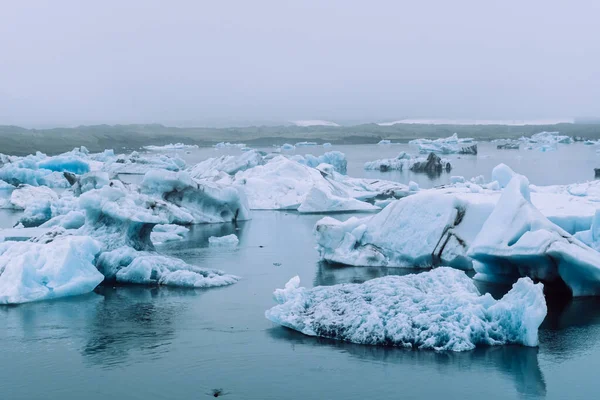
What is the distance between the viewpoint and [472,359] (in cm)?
705

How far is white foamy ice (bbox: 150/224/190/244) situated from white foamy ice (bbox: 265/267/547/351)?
6712mm

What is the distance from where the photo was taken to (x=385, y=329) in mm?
7449

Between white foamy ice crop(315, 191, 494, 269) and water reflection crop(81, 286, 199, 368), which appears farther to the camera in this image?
white foamy ice crop(315, 191, 494, 269)

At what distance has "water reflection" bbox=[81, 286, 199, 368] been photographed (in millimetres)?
7449

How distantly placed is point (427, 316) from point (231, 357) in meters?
2.01

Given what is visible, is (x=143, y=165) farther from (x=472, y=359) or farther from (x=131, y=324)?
(x=472, y=359)

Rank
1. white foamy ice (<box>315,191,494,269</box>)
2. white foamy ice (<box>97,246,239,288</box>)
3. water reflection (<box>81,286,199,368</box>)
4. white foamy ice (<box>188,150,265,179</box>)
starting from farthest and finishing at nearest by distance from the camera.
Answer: white foamy ice (<box>188,150,265,179</box>)
white foamy ice (<box>315,191,494,269</box>)
white foamy ice (<box>97,246,239,288</box>)
water reflection (<box>81,286,199,368</box>)

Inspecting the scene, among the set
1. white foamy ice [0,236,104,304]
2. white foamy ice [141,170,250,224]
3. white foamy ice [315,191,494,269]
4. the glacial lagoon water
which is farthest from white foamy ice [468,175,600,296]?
white foamy ice [141,170,250,224]

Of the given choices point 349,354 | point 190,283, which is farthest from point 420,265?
point 349,354

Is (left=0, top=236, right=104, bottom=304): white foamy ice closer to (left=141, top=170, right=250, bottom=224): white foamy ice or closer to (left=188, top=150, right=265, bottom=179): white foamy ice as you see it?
(left=141, top=170, right=250, bottom=224): white foamy ice

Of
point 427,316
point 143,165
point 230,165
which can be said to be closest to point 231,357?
point 427,316

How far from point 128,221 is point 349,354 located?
4.85 m

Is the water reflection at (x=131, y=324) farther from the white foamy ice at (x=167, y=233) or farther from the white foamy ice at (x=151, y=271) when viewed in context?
the white foamy ice at (x=167, y=233)

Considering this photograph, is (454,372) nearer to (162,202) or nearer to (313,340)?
(313,340)
